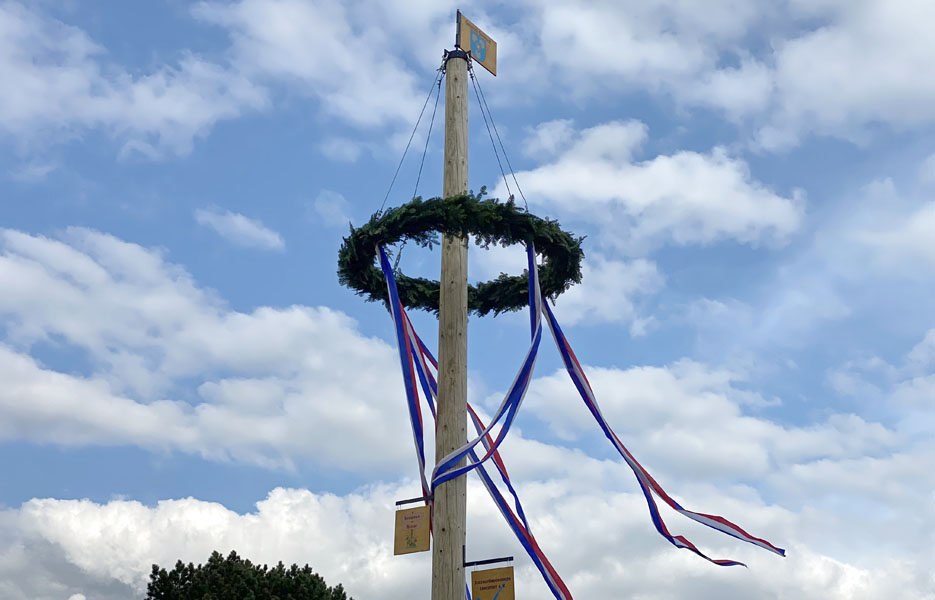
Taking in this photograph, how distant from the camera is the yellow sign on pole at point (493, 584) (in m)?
9.67

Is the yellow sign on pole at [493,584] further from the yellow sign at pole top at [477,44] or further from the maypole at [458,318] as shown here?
the yellow sign at pole top at [477,44]

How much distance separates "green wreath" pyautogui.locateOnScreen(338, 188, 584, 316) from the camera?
9711 mm

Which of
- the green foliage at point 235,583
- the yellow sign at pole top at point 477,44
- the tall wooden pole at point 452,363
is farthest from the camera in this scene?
the green foliage at point 235,583

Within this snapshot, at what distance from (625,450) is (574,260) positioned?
229 cm

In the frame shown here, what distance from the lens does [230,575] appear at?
49.4 feet

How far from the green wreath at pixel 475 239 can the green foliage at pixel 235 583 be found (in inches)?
242

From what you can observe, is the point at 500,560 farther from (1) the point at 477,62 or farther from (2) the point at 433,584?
(1) the point at 477,62

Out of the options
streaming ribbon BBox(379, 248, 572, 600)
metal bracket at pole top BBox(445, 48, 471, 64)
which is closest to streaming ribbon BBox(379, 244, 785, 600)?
streaming ribbon BBox(379, 248, 572, 600)

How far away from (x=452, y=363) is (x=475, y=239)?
1.38 m

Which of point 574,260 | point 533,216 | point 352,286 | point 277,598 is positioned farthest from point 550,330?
point 277,598

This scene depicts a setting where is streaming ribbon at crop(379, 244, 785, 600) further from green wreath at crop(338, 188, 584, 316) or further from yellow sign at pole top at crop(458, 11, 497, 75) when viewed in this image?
yellow sign at pole top at crop(458, 11, 497, 75)

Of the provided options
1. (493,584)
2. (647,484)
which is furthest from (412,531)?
(647,484)

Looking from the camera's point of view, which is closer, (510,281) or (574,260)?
(574,260)

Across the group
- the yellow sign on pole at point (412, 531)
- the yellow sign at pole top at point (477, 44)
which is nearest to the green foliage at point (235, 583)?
the yellow sign on pole at point (412, 531)
